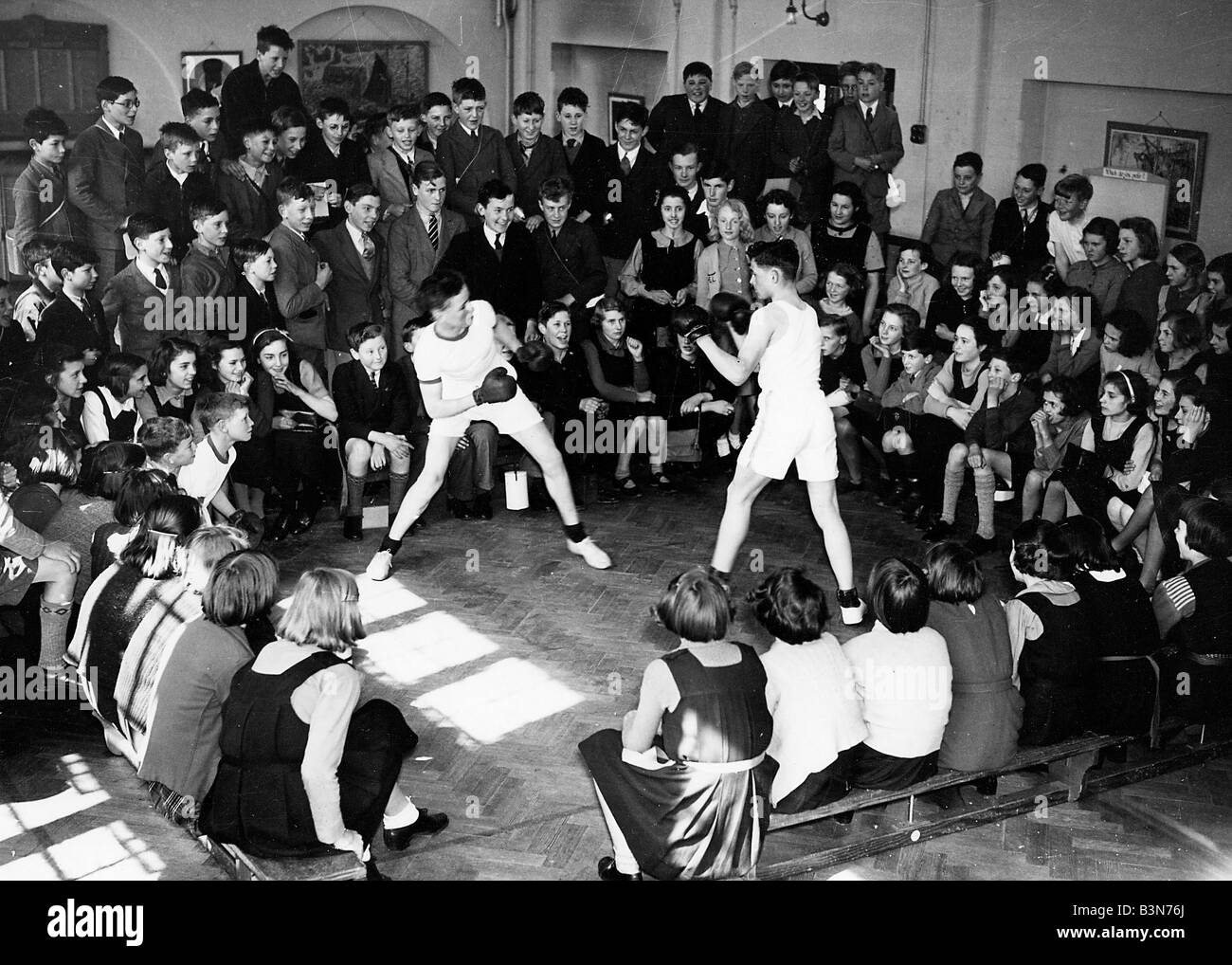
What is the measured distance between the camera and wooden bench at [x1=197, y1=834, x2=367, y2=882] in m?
3.93

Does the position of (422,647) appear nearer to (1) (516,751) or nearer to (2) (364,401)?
(1) (516,751)

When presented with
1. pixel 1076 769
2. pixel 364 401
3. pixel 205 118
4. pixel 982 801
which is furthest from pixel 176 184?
pixel 1076 769

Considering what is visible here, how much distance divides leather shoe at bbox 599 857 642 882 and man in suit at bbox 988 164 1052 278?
5.60 metres

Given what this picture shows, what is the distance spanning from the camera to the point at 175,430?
5.94m

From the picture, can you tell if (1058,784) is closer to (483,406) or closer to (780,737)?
(780,737)

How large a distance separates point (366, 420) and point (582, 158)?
8.36 feet

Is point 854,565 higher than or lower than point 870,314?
lower

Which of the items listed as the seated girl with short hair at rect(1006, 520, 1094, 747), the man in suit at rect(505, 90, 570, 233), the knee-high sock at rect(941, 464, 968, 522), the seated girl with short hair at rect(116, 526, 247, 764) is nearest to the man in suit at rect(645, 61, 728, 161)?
the man in suit at rect(505, 90, 570, 233)

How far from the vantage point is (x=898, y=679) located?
4.39 metres

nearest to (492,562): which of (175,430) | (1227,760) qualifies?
(175,430)

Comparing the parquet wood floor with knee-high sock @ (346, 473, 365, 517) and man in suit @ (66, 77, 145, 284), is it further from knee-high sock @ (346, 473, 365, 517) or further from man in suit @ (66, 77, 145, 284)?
man in suit @ (66, 77, 145, 284)

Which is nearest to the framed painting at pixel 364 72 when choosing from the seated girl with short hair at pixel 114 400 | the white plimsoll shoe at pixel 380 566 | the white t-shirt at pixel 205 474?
the seated girl with short hair at pixel 114 400
